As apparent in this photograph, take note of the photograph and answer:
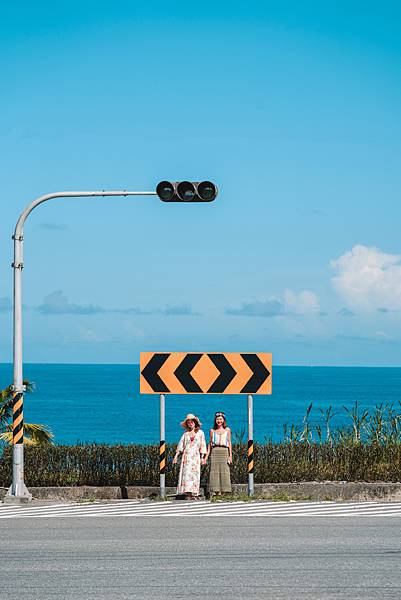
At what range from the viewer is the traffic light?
1736 centimetres

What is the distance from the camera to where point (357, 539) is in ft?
40.8

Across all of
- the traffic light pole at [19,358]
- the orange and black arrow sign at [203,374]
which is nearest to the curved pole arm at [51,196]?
the traffic light pole at [19,358]

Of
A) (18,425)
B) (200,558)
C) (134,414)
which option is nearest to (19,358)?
(18,425)

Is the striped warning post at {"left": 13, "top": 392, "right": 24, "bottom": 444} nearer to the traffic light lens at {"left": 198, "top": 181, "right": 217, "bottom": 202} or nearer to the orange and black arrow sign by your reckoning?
the orange and black arrow sign

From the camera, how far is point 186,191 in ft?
57.3

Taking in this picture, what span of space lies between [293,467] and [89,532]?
6.11 metres

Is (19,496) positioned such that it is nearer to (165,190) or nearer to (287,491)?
(287,491)

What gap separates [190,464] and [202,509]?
1443 millimetres

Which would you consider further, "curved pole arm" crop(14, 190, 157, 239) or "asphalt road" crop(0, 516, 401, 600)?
"curved pole arm" crop(14, 190, 157, 239)

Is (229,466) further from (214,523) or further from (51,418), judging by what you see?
(51,418)

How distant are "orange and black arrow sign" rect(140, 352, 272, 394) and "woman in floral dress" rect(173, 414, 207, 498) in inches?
25.2

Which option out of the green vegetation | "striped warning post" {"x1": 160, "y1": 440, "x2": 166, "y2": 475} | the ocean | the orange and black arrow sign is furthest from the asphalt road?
the ocean

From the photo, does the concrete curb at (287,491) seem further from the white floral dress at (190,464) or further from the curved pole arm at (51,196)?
the curved pole arm at (51,196)

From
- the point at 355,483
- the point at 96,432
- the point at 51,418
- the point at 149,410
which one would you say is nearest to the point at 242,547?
the point at 355,483
